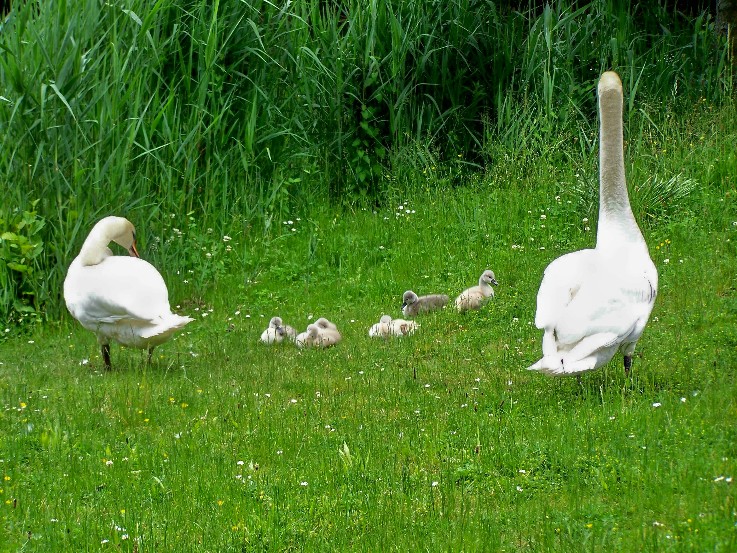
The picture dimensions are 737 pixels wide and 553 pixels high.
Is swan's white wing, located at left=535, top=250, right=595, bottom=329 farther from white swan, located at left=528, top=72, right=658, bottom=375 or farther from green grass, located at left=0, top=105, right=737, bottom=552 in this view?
green grass, located at left=0, top=105, right=737, bottom=552

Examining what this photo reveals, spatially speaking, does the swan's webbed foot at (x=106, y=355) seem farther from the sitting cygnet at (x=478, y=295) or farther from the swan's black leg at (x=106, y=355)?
the sitting cygnet at (x=478, y=295)

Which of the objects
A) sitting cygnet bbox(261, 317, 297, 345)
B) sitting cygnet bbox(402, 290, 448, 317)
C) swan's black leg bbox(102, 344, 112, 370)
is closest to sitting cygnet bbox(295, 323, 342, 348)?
sitting cygnet bbox(261, 317, 297, 345)

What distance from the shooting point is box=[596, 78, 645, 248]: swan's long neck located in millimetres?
6527

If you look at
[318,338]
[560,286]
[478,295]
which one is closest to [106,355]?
[318,338]

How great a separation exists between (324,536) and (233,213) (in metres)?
7.68

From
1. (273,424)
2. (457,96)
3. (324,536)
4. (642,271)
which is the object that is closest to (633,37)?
(457,96)

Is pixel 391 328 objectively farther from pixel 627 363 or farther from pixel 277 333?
pixel 627 363

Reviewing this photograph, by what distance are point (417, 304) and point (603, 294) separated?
364cm

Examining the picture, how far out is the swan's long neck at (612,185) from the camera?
6.53 m

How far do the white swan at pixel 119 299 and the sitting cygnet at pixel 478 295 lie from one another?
2.53m

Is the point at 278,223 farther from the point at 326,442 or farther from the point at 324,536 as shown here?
the point at 324,536

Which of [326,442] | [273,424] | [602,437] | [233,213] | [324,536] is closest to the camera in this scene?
[324,536]

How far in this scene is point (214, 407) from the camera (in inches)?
275

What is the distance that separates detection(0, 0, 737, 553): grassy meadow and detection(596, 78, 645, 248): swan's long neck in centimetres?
88
